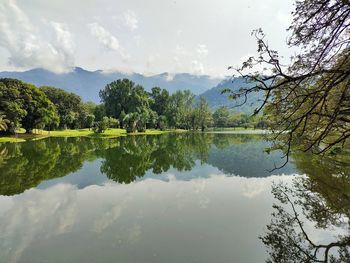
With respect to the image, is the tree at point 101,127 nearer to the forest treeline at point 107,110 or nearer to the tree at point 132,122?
the forest treeline at point 107,110

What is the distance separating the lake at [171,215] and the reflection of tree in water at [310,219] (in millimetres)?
39

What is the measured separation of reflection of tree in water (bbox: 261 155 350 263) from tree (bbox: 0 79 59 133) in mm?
53154

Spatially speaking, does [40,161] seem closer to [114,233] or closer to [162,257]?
[114,233]

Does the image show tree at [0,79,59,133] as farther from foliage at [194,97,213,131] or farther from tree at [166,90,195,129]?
foliage at [194,97,213,131]

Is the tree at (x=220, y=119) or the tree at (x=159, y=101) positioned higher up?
the tree at (x=159, y=101)

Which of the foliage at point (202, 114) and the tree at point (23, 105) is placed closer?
the tree at point (23, 105)

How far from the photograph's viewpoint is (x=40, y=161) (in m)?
29.2

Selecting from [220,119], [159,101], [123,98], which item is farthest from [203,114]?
[123,98]

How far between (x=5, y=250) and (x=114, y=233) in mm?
3349

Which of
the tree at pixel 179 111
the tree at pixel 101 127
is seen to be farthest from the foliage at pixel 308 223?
the tree at pixel 179 111

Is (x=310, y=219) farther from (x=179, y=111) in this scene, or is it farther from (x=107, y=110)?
(x=179, y=111)

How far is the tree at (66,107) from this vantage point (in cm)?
9450

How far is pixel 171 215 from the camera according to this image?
12469 millimetres

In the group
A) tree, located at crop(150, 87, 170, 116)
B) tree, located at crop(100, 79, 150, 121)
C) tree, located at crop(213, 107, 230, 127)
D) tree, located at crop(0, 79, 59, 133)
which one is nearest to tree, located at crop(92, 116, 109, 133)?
tree, located at crop(0, 79, 59, 133)
